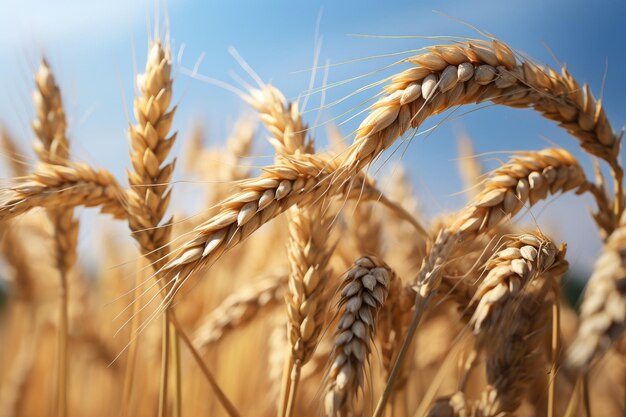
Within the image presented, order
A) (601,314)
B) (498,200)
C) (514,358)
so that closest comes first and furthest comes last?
(601,314) < (498,200) < (514,358)

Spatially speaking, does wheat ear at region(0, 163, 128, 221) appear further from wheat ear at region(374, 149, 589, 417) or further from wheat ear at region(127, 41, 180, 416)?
wheat ear at region(374, 149, 589, 417)

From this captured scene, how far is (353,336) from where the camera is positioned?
102 centimetres

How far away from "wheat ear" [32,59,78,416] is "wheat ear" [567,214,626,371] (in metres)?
1.41

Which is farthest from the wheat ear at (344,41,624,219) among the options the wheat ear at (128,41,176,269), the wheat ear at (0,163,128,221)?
the wheat ear at (0,163,128,221)

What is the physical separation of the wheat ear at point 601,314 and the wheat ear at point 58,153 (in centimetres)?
141

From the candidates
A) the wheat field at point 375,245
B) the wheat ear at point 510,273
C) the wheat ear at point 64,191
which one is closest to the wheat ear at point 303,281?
the wheat field at point 375,245

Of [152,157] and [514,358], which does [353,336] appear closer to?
[514,358]

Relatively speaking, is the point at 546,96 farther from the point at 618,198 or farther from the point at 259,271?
the point at 259,271

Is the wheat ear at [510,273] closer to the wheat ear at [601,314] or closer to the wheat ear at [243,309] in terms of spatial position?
the wheat ear at [601,314]

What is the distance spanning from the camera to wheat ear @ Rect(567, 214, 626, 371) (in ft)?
2.21

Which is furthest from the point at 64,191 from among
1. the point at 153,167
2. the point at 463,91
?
the point at 463,91

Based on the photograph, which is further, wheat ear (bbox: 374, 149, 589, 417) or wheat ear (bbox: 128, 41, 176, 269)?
wheat ear (bbox: 128, 41, 176, 269)

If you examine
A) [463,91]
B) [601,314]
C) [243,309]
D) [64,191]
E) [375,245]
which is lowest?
[243,309]

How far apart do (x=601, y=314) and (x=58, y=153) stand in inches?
63.6
